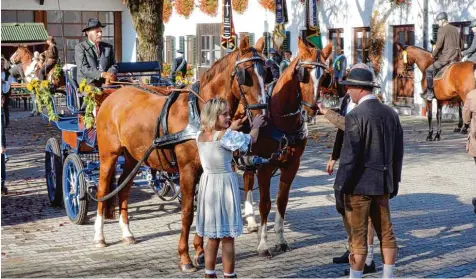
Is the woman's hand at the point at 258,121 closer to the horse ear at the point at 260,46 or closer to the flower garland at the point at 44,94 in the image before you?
the horse ear at the point at 260,46

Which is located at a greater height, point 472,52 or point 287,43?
point 287,43

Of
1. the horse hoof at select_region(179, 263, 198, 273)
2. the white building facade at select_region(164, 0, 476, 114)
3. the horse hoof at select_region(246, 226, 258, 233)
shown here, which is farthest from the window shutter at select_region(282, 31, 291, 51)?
the horse hoof at select_region(179, 263, 198, 273)

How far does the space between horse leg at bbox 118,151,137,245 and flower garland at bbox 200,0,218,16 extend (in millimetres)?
25064

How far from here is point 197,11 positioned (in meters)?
35.5

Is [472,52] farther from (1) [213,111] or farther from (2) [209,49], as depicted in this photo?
(2) [209,49]

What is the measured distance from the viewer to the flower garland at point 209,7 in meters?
34.1

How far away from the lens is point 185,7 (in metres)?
36.0

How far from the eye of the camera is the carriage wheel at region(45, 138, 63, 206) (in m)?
11.1

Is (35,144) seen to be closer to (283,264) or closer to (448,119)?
Result: (448,119)

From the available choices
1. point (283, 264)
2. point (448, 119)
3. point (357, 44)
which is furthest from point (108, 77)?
point (357, 44)

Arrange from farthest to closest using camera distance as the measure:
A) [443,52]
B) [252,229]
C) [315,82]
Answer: [443,52] → [252,229] → [315,82]

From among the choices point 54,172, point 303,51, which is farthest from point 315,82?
point 54,172

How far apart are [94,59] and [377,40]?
16546 mm

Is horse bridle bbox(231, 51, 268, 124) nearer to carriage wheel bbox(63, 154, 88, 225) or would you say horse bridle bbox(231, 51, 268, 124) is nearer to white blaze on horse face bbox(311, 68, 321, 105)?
white blaze on horse face bbox(311, 68, 321, 105)
